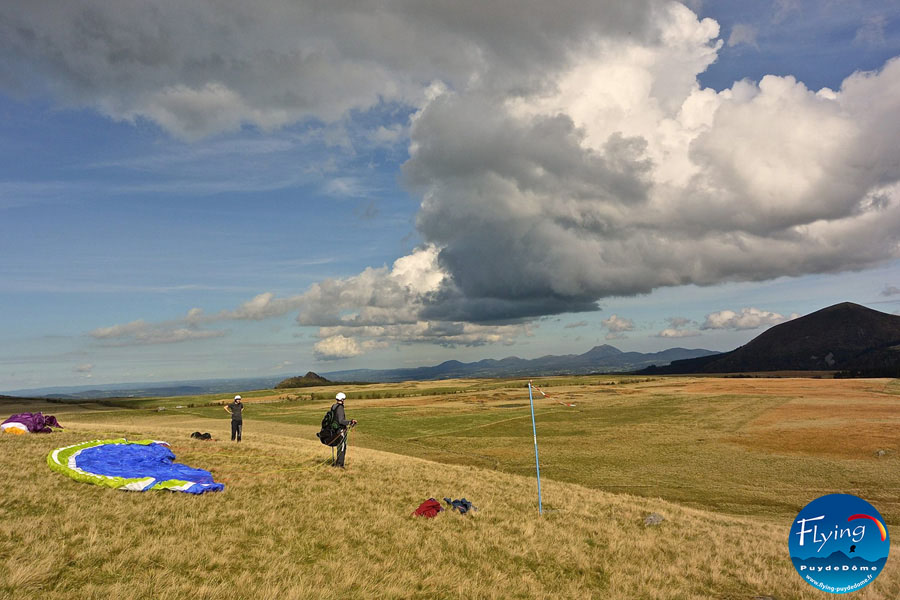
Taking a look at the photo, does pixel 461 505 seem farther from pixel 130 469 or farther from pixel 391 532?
pixel 130 469

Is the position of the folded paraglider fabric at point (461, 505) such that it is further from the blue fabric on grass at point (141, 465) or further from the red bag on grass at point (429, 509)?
the blue fabric on grass at point (141, 465)

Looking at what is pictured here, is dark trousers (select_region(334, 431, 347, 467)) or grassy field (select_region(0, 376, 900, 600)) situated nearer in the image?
grassy field (select_region(0, 376, 900, 600))

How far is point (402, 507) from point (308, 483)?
3952 mm

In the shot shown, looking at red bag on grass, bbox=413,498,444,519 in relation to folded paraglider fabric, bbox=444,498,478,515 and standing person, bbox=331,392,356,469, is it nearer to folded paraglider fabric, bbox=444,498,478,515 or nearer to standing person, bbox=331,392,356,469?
folded paraglider fabric, bbox=444,498,478,515

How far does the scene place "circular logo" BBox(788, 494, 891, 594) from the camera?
36.4 ft

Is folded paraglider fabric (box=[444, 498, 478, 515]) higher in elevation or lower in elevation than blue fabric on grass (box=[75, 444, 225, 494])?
lower

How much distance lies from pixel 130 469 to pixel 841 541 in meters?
20.6

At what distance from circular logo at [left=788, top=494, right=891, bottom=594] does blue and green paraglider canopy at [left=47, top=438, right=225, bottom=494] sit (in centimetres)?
1633

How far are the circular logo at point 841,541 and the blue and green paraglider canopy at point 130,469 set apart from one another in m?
16.3

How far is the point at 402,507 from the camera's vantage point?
675 inches

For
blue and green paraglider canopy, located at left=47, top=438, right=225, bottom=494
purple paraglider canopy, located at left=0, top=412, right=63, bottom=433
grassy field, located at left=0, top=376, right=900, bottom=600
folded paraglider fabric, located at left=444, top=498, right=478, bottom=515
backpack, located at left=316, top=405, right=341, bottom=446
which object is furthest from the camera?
purple paraglider canopy, located at left=0, top=412, right=63, bottom=433

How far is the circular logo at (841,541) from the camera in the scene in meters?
11.1

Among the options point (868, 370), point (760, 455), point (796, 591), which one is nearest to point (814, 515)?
point (796, 591)

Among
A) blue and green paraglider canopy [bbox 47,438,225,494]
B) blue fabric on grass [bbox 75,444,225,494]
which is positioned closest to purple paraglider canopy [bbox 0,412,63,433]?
blue and green paraglider canopy [bbox 47,438,225,494]
